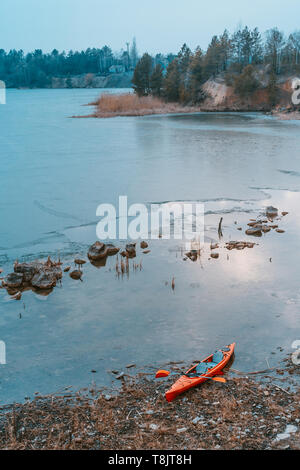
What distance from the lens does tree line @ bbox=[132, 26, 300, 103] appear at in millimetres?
72062

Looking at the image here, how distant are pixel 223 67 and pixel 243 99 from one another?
506 inches

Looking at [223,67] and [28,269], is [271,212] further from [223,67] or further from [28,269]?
[223,67]

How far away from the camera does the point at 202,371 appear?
6895mm

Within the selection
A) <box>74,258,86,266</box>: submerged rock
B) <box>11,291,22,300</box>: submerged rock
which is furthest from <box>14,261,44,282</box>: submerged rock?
<box>74,258,86,266</box>: submerged rock

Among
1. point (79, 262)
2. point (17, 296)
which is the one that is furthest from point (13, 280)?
point (79, 262)

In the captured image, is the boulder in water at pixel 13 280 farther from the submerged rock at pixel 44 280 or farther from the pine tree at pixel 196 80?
the pine tree at pixel 196 80

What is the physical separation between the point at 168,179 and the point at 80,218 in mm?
6826

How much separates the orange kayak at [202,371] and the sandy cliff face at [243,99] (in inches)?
2593

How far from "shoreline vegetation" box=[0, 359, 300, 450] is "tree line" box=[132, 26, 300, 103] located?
6642cm

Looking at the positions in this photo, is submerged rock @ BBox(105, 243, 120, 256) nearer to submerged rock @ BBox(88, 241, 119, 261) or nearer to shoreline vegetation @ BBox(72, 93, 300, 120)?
submerged rock @ BBox(88, 241, 119, 261)

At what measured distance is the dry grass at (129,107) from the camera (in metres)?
58.6

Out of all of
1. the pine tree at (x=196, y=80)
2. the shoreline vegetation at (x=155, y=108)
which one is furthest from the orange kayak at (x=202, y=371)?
the pine tree at (x=196, y=80)
